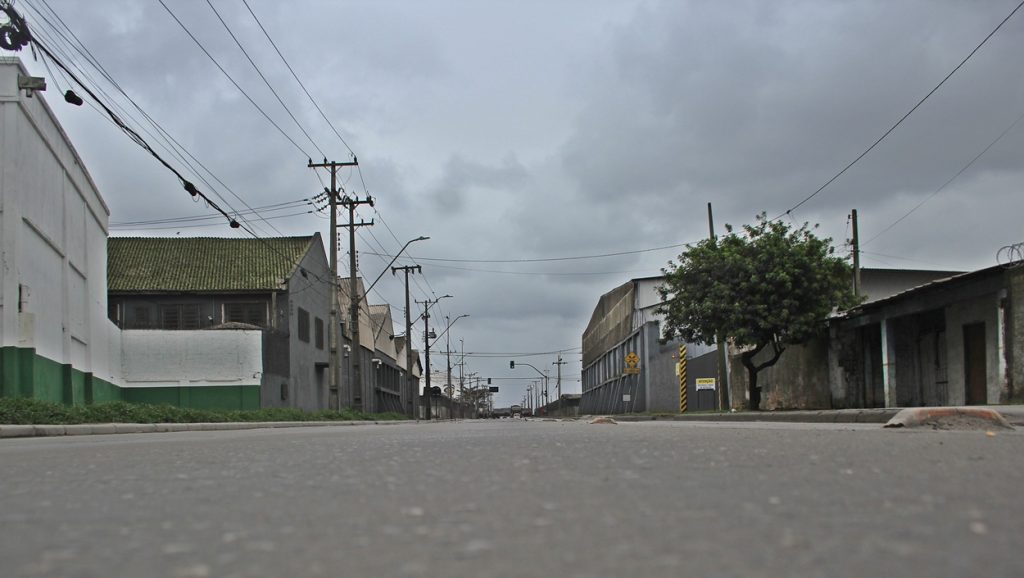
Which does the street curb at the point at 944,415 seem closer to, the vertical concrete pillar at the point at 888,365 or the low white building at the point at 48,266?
the vertical concrete pillar at the point at 888,365

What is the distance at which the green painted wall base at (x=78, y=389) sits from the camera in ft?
62.7

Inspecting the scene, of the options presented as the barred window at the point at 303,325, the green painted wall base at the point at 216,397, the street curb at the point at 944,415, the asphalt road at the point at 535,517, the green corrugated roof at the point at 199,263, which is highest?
the green corrugated roof at the point at 199,263

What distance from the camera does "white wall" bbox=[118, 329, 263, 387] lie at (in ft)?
113

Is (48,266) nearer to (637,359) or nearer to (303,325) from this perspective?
(303,325)

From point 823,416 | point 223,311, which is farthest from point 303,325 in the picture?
point 823,416

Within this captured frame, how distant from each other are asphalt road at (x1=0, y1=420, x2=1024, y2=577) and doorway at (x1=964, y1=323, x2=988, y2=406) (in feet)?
55.2

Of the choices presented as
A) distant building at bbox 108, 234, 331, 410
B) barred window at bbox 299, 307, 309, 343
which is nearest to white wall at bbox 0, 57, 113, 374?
distant building at bbox 108, 234, 331, 410

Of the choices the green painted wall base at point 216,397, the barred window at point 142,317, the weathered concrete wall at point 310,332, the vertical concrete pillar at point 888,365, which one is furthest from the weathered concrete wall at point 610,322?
the vertical concrete pillar at point 888,365

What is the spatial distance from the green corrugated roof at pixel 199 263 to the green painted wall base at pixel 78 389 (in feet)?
17.6

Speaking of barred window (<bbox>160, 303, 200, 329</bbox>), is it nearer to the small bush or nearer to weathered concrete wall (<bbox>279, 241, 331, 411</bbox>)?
weathered concrete wall (<bbox>279, 241, 331, 411</bbox>)

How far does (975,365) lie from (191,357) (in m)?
27.9

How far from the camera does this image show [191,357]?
117 feet

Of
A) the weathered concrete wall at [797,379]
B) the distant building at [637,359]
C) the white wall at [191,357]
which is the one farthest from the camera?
the distant building at [637,359]

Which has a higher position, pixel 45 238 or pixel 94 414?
pixel 45 238
